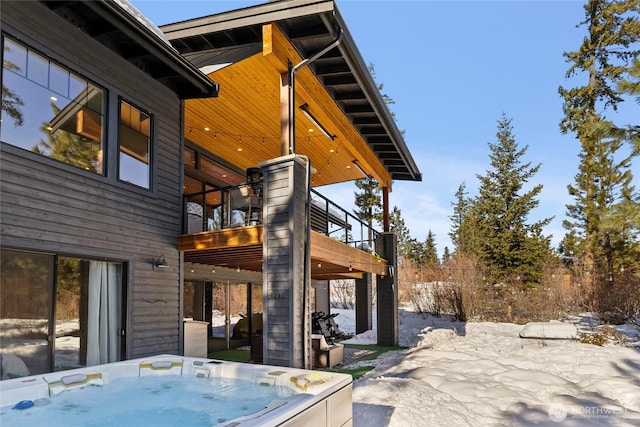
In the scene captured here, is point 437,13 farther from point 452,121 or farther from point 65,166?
point 452,121

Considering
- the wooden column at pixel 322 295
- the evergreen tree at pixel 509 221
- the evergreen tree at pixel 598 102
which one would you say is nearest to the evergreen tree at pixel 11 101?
the wooden column at pixel 322 295

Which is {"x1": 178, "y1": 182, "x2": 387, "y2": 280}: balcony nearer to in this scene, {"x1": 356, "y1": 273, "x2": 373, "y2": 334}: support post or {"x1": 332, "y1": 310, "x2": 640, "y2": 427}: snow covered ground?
{"x1": 332, "y1": 310, "x2": 640, "y2": 427}: snow covered ground

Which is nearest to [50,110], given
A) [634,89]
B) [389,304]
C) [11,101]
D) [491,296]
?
[11,101]

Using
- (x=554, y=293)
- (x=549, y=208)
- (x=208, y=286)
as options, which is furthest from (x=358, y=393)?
(x=549, y=208)

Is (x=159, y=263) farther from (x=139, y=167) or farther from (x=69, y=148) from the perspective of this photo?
(x=69, y=148)

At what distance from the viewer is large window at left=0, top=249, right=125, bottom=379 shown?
4961 mm

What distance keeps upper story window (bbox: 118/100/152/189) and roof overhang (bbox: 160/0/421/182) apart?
5.56ft

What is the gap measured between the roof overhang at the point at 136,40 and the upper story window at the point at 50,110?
0.73m

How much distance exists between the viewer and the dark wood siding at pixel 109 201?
506cm

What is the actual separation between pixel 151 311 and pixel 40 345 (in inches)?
69.7

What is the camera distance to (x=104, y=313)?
625cm

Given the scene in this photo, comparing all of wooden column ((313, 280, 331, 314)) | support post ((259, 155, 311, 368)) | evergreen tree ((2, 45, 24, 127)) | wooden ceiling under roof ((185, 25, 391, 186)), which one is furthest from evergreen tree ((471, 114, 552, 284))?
evergreen tree ((2, 45, 24, 127))

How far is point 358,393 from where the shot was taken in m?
5.79

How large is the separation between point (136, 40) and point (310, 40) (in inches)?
99.6
